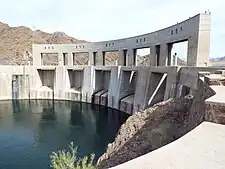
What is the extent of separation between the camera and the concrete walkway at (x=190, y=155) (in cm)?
354

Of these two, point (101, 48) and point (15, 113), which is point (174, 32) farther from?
point (15, 113)

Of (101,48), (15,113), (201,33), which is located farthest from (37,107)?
(201,33)

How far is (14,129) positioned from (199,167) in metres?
24.6

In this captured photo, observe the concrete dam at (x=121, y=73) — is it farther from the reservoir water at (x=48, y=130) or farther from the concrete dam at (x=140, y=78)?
the reservoir water at (x=48, y=130)

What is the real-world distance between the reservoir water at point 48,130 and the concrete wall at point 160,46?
9643 millimetres

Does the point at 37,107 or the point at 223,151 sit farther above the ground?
the point at 223,151

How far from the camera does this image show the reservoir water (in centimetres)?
1788

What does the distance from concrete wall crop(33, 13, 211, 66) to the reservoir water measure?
380 inches

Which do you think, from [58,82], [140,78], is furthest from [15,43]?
[140,78]

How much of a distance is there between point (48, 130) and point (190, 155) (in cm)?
2252

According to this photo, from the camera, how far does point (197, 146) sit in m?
4.21

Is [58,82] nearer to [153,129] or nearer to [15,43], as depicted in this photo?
[153,129]

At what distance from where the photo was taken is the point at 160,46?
28.4 m

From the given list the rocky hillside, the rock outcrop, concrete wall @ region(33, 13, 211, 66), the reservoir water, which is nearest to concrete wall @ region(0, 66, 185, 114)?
the reservoir water
